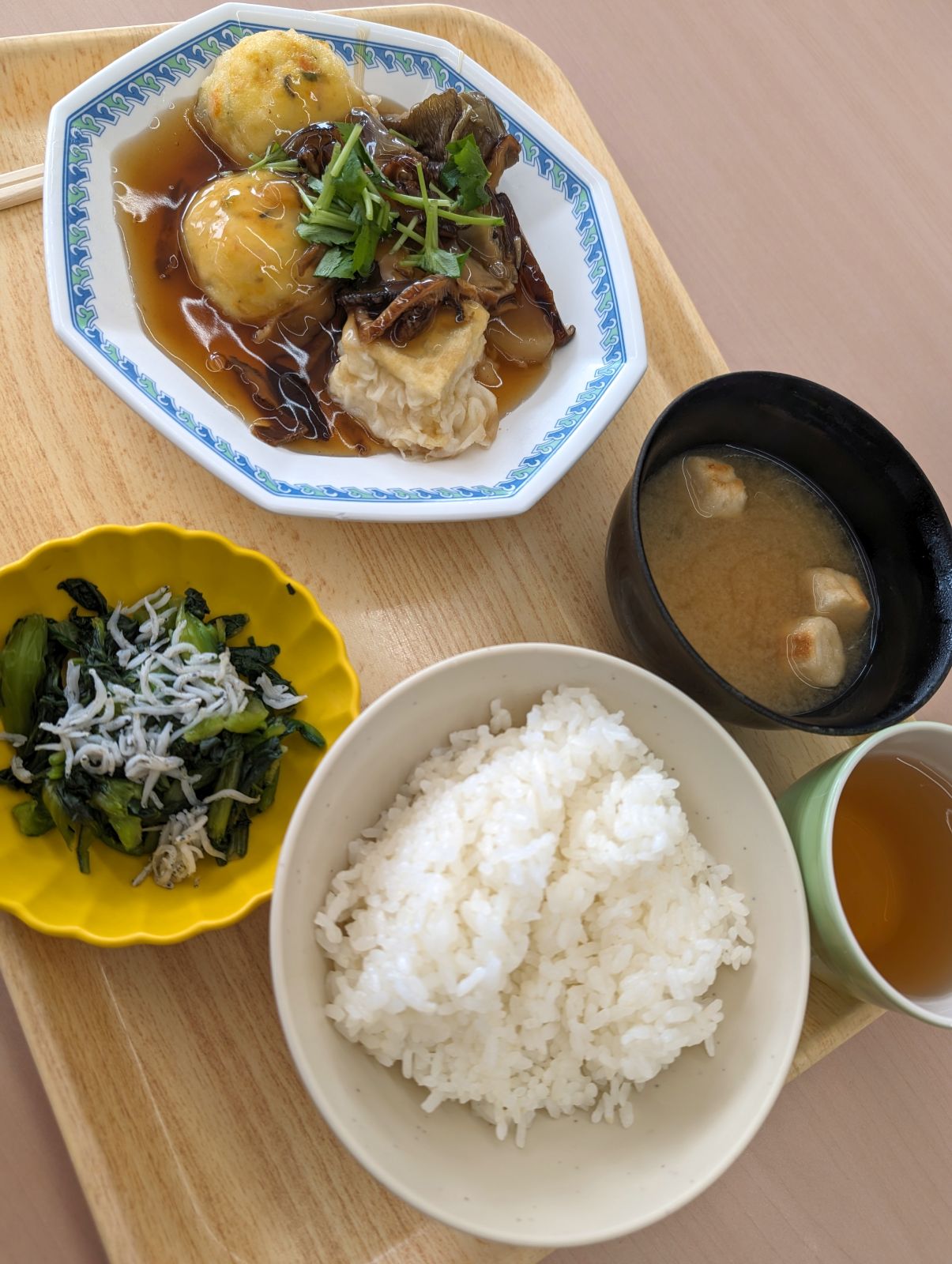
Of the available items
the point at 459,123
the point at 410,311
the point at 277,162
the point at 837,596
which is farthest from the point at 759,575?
the point at 277,162

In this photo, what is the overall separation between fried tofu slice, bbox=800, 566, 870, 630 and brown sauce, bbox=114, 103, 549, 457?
722 millimetres

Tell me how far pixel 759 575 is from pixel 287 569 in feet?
3.00

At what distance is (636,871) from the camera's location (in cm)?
138

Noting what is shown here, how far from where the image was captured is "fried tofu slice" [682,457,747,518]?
1693mm

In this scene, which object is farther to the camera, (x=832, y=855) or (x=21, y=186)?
(x=21, y=186)

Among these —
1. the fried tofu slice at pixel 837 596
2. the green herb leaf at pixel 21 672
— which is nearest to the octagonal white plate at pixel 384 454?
the green herb leaf at pixel 21 672

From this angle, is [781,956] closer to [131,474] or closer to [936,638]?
[936,638]

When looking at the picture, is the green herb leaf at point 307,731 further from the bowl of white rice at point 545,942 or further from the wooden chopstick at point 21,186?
the wooden chopstick at point 21,186

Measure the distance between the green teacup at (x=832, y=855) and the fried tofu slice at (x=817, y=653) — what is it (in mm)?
203

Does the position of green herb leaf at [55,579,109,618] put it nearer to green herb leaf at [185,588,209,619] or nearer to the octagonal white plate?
green herb leaf at [185,588,209,619]

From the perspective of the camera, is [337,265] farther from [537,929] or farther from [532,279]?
[537,929]

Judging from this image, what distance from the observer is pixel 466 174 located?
1.83 metres

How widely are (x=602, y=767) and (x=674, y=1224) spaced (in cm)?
109

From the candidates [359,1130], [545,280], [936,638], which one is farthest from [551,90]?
[359,1130]
